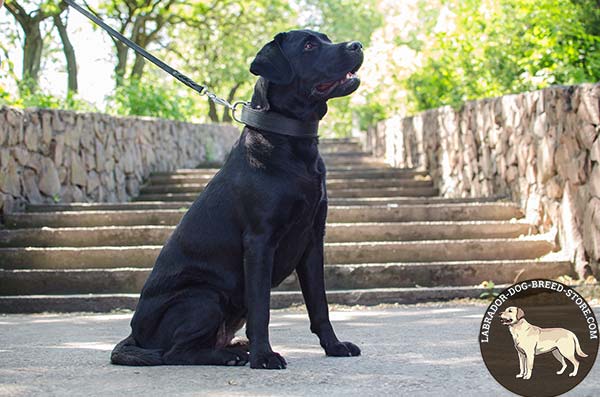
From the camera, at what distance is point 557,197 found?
329 inches

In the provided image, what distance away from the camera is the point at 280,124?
421 centimetres

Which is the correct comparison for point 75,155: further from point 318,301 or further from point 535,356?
point 535,356

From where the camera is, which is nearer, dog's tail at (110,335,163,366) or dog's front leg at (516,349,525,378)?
dog's front leg at (516,349,525,378)

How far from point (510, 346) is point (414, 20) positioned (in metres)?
23.6

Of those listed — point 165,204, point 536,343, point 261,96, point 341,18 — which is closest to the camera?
point 536,343

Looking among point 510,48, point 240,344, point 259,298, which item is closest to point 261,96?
point 259,298

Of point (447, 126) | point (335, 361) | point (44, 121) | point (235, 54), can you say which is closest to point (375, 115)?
point (235, 54)

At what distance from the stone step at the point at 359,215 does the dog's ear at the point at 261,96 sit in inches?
206

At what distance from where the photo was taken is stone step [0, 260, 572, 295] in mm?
8102

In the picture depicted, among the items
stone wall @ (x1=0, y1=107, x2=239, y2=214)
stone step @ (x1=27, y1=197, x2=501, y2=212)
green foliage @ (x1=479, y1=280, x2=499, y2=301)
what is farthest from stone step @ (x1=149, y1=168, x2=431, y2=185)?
green foliage @ (x1=479, y1=280, x2=499, y2=301)

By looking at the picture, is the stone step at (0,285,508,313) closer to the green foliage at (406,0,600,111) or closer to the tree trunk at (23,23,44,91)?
Answer: the green foliage at (406,0,600,111)

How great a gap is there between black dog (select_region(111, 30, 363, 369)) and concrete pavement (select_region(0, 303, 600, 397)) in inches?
7.0

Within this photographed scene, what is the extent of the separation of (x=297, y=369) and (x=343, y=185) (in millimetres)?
8450

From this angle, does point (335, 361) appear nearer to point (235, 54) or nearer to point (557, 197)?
point (557, 197)
